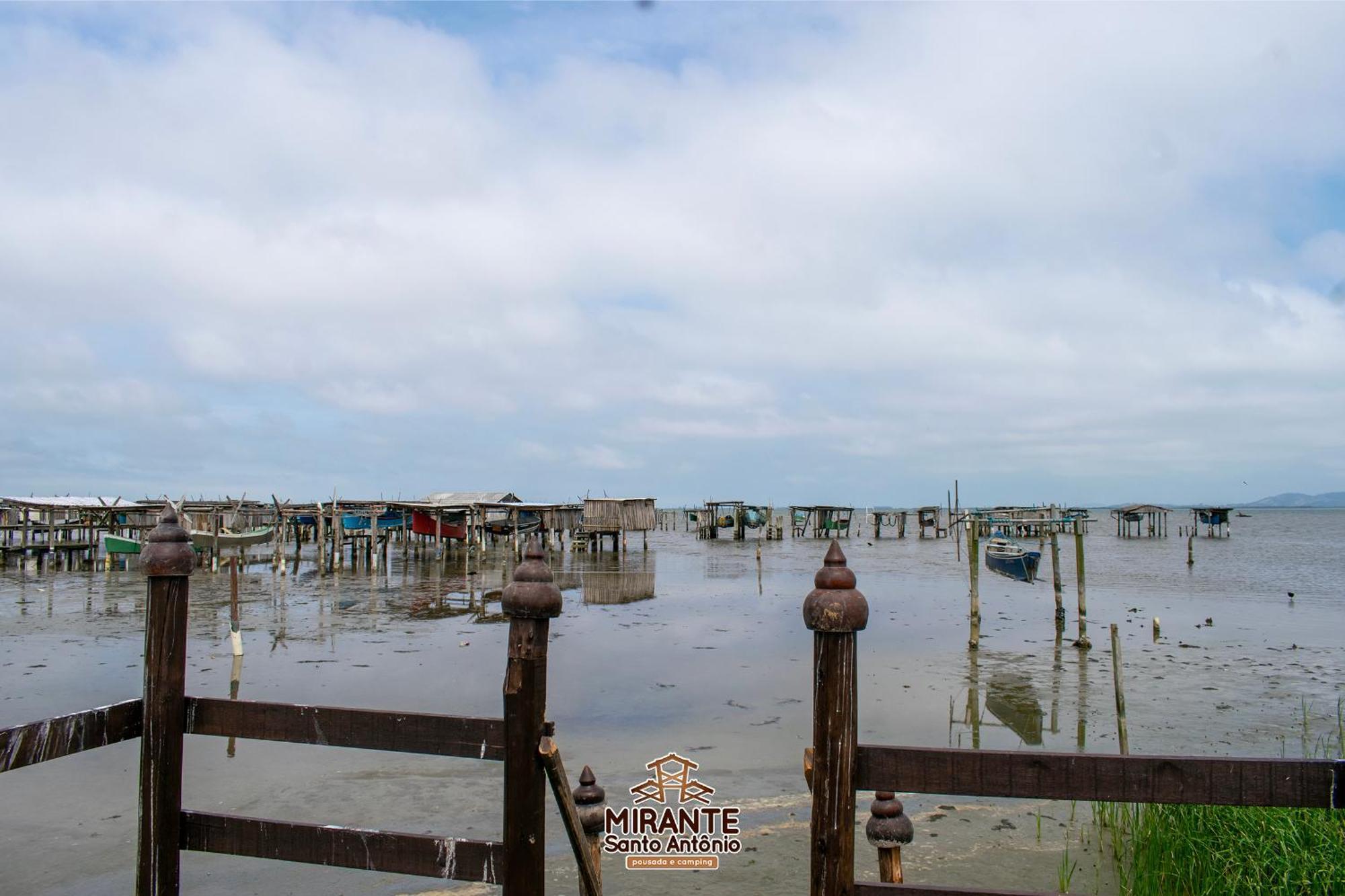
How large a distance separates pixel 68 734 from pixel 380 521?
42.9m

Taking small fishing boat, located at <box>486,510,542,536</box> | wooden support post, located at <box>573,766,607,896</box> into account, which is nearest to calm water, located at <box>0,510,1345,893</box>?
wooden support post, located at <box>573,766,607,896</box>

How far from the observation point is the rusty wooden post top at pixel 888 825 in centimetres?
376

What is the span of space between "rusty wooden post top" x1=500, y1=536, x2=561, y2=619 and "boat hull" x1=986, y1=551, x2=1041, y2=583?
109 feet

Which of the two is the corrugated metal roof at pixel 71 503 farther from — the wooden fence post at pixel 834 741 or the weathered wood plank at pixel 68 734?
the wooden fence post at pixel 834 741

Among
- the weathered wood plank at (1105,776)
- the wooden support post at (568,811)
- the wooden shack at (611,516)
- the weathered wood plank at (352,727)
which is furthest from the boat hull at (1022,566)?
the weathered wood plank at (352,727)

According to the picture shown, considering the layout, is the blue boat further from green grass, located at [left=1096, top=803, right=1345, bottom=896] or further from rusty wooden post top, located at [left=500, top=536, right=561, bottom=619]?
rusty wooden post top, located at [left=500, top=536, right=561, bottom=619]

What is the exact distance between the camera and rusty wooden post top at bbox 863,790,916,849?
3756 millimetres

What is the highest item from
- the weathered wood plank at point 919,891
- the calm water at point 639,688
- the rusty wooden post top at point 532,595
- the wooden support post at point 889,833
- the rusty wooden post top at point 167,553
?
the rusty wooden post top at point 167,553

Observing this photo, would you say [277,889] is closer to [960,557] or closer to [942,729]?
[942,729]

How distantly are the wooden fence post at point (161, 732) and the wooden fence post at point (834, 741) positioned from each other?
8.71ft

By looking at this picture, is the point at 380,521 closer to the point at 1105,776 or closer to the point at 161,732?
the point at 161,732

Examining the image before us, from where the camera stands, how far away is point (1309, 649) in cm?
1795

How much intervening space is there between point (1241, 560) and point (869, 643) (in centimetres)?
3649

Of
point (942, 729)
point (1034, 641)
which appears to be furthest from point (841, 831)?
point (1034, 641)
